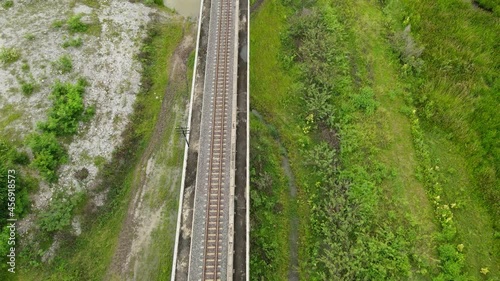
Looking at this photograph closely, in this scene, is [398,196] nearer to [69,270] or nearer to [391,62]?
[391,62]

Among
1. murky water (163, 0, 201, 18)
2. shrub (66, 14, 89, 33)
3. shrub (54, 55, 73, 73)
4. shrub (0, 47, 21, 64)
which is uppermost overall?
murky water (163, 0, 201, 18)

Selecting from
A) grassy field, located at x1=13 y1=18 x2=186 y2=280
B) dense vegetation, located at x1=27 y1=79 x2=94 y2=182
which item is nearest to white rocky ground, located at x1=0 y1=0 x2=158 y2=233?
dense vegetation, located at x1=27 y1=79 x2=94 y2=182

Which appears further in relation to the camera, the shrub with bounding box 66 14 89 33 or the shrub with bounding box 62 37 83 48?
the shrub with bounding box 66 14 89 33

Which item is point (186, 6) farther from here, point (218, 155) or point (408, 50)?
point (408, 50)

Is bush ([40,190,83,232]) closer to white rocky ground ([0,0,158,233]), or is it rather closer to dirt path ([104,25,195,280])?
white rocky ground ([0,0,158,233])

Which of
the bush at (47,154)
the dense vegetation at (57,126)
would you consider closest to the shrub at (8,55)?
the dense vegetation at (57,126)

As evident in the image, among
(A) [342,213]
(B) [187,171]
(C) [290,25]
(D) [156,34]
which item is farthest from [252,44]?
(A) [342,213]

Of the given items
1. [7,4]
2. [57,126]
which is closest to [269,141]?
[57,126]
